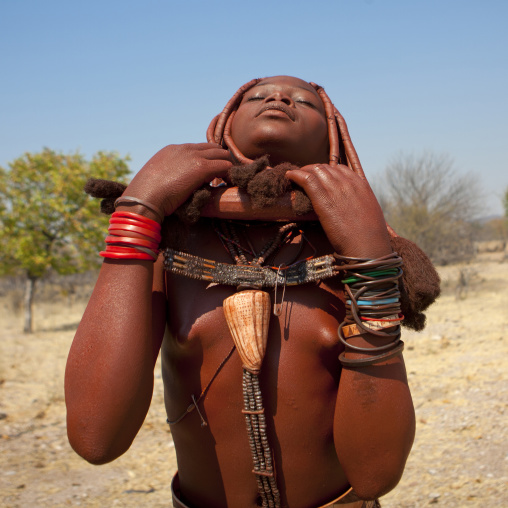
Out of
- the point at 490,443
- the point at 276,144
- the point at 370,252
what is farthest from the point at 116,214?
the point at 490,443

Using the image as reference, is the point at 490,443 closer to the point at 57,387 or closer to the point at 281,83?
the point at 281,83

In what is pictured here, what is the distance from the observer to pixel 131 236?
1419mm

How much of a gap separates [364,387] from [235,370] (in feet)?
1.28

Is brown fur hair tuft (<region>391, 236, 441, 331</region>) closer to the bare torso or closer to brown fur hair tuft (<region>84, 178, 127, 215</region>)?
the bare torso

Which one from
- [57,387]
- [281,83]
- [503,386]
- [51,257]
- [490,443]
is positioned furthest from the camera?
[51,257]

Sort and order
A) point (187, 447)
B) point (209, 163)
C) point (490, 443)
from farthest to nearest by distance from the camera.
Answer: point (490, 443)
point (187, 447)
point (209, 163)

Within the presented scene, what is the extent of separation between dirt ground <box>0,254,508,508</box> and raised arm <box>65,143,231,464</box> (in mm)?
2957

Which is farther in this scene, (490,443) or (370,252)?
(490,443)

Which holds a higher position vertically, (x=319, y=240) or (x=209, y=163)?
(x=209, y=163)

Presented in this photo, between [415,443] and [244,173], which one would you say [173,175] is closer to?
[244,173]

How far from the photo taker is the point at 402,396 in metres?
1.50

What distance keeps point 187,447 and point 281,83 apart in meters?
1.34

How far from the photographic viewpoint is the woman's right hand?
1448 millimetres

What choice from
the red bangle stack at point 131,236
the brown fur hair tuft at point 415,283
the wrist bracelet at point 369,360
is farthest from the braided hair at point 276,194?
the wrist bracelet at point 369,360
